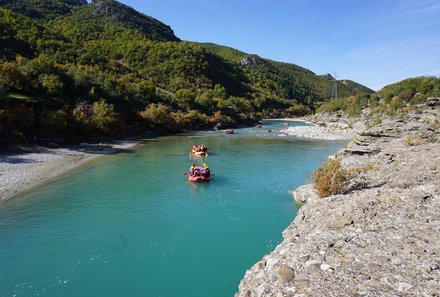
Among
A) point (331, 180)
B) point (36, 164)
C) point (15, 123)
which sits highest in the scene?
point (15, 123)

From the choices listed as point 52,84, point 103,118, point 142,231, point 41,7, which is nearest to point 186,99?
point 52,84

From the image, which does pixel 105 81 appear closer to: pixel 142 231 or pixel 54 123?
pixel 54 123

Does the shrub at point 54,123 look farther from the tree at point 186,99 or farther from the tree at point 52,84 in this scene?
the tree at point 186,99

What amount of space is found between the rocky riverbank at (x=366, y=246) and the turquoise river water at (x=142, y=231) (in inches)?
99.5

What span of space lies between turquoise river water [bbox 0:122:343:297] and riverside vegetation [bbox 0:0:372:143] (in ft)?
70.4

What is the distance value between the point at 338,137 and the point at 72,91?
169 feet

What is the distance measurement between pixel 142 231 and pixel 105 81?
204 ft

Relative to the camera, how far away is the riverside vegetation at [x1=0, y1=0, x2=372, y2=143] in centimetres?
4866

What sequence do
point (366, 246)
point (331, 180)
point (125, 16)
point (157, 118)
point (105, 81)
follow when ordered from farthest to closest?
point (125, 16), point (105, 81), point (157, 118), point (331, 180), point (366, 246)

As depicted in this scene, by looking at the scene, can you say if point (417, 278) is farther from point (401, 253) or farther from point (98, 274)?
point (98, 274)

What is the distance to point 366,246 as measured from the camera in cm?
955

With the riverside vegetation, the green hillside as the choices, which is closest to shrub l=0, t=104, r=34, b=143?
the riverside vegetation

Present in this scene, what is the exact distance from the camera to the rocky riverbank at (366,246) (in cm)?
746

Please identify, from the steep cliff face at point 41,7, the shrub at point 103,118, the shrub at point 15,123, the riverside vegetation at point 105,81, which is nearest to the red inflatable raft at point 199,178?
the shrub at point 15,123
